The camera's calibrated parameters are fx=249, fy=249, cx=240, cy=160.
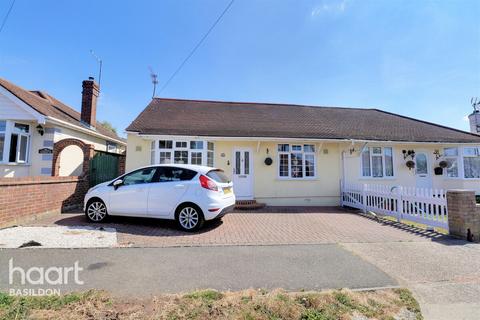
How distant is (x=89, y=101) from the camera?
535 inches

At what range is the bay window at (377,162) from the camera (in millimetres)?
12250

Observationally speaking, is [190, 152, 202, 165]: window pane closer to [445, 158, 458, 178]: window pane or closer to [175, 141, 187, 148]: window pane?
[175, 141, 187, 148]: window pane

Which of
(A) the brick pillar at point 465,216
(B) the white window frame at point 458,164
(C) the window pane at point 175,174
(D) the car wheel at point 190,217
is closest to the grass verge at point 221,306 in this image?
(D) the car wheel at point 190,217

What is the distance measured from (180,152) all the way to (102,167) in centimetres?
361

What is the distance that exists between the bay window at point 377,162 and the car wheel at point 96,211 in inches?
439

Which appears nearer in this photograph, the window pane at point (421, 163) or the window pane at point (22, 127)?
the window pane at point (22, 127)

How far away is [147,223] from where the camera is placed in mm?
7180

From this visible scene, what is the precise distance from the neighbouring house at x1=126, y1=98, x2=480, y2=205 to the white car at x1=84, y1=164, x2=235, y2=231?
384cm

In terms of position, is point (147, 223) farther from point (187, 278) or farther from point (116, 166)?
point (116, 166)

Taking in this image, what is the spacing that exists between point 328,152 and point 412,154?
4.45 meters

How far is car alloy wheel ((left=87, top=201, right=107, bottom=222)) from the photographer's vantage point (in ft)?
23.1

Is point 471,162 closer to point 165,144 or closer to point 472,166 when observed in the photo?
point 472,166

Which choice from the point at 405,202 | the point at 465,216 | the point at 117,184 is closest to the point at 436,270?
the point at 465,216

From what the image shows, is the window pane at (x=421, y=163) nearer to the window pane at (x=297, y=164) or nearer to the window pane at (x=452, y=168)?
the window pane at (x=452, y=168)
